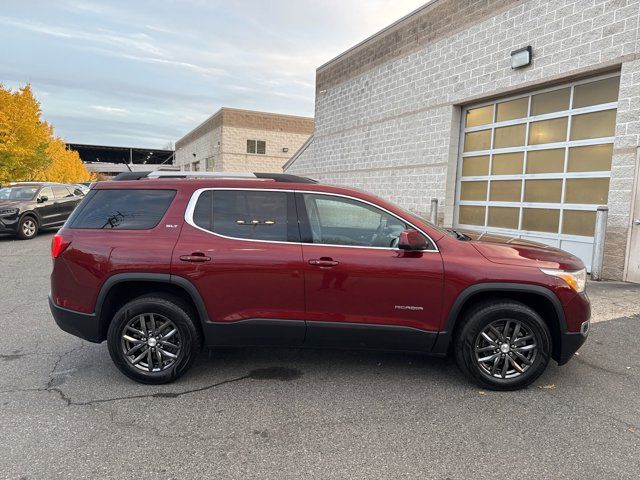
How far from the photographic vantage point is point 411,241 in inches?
141

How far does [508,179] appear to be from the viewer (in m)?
9.72

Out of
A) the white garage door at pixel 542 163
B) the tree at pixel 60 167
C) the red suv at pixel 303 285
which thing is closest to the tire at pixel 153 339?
the red suv at pixel 303 285

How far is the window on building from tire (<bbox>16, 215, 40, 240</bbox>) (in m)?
22.8

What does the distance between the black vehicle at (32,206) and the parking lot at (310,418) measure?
32.9 ft

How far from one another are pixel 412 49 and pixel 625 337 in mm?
9712

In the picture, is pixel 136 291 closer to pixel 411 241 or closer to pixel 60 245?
pixel 60 245

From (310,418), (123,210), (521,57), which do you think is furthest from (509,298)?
(521,57)

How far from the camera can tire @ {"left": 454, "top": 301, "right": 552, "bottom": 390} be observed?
12.0ft

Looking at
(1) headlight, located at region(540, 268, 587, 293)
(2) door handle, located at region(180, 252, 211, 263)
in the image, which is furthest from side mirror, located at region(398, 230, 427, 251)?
(2) door handle, located at region(180, 252, 211, 263)

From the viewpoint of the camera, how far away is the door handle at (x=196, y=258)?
146 inches

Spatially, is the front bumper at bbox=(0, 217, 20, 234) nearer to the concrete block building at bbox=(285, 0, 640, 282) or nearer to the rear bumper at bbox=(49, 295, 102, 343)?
→ the concrete block building at bbox=(285, 0, 640, 282)

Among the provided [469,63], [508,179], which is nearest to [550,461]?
[508,179]

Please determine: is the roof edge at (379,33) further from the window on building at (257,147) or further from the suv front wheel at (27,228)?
the window on building at (257,147)

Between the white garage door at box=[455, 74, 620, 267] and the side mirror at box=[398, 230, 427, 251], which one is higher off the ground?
the white garage door at box=[455, 74, 620, 267]
